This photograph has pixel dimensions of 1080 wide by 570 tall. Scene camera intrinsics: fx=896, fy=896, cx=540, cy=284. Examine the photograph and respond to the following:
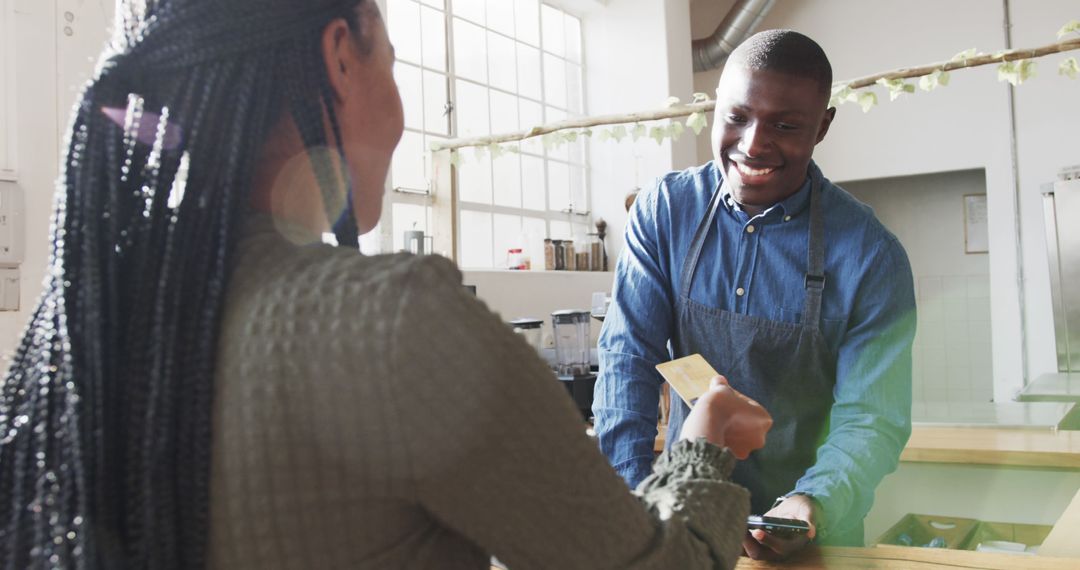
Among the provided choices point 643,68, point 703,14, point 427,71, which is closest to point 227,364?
point 427,71

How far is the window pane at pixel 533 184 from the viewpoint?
5688mm

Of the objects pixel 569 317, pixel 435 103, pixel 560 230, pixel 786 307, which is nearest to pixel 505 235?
pixel 560 230

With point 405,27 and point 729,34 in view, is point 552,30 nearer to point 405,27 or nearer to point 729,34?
point 729,34

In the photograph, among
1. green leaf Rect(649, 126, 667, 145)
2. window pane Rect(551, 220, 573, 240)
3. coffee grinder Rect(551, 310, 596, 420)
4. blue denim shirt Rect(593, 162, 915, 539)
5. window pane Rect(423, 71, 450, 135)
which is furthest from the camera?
window pane Rect(551, 220, 573, 240)

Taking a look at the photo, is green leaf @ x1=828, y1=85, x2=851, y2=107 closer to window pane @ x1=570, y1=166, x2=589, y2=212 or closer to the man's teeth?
the man's teeth

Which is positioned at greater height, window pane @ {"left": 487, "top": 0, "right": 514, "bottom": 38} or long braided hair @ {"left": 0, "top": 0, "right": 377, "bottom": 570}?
window pane @ {"left": 487, "top": 0, "right": 514, "bottom": 38}

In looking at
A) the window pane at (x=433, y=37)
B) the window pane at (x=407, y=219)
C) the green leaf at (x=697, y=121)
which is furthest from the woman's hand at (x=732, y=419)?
the window pane at (x=433, y=37)

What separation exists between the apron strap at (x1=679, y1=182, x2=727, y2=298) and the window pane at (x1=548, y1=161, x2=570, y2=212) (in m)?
4.12

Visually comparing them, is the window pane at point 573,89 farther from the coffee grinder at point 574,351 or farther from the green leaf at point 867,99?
the green leaf at point 867,99

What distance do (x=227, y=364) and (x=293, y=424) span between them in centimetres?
7

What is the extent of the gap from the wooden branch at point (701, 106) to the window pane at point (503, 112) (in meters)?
1.47

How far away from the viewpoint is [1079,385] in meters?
3.79

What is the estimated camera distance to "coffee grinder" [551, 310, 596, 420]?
358 centimetres

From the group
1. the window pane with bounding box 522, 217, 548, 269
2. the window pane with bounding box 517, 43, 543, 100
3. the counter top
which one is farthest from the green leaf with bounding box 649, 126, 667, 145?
the window pane with bounding box 517, 43, 543, 100
